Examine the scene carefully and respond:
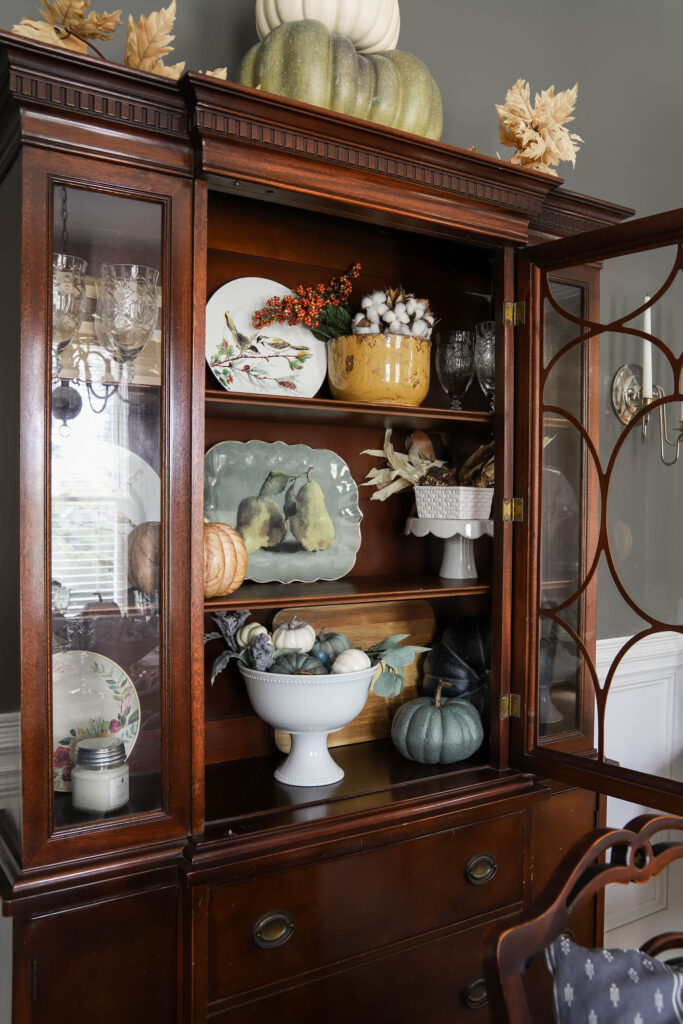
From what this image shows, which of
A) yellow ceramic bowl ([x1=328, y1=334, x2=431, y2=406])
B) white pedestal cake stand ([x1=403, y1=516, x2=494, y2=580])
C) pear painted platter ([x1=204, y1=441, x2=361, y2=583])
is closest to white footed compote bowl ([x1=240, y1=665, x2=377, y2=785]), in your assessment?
pear painted platter ([x1=204, y1=441, x2=361, y2=583])

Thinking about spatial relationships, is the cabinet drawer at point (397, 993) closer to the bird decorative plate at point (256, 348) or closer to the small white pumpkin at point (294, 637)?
the small white pumpkin at point (294, 637)

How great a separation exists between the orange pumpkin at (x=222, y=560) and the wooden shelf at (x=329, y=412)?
0.87 ft

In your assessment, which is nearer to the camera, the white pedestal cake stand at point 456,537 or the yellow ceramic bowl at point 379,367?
the yellow ceramic bowl at point 379,367

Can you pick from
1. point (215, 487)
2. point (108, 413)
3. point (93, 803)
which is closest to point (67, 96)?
point (108, 413)

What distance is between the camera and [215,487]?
6.29 feet

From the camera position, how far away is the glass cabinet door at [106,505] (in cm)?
140

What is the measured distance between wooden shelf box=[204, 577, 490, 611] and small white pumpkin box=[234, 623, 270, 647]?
0.29 ft

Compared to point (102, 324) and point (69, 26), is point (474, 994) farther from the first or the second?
point (69, 26)

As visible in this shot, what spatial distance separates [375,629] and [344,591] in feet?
1.14

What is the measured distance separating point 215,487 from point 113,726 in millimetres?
636

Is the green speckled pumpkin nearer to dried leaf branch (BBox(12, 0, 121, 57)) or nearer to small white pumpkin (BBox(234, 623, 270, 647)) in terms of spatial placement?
dried leaf branch (BBox(12, 0, 121, 57))

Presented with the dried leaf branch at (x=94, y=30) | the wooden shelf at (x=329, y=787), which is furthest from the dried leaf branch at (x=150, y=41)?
the wooden shelf at (x=329, y=787)

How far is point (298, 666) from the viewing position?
1.79m

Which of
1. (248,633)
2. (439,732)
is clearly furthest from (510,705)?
(248,633)
